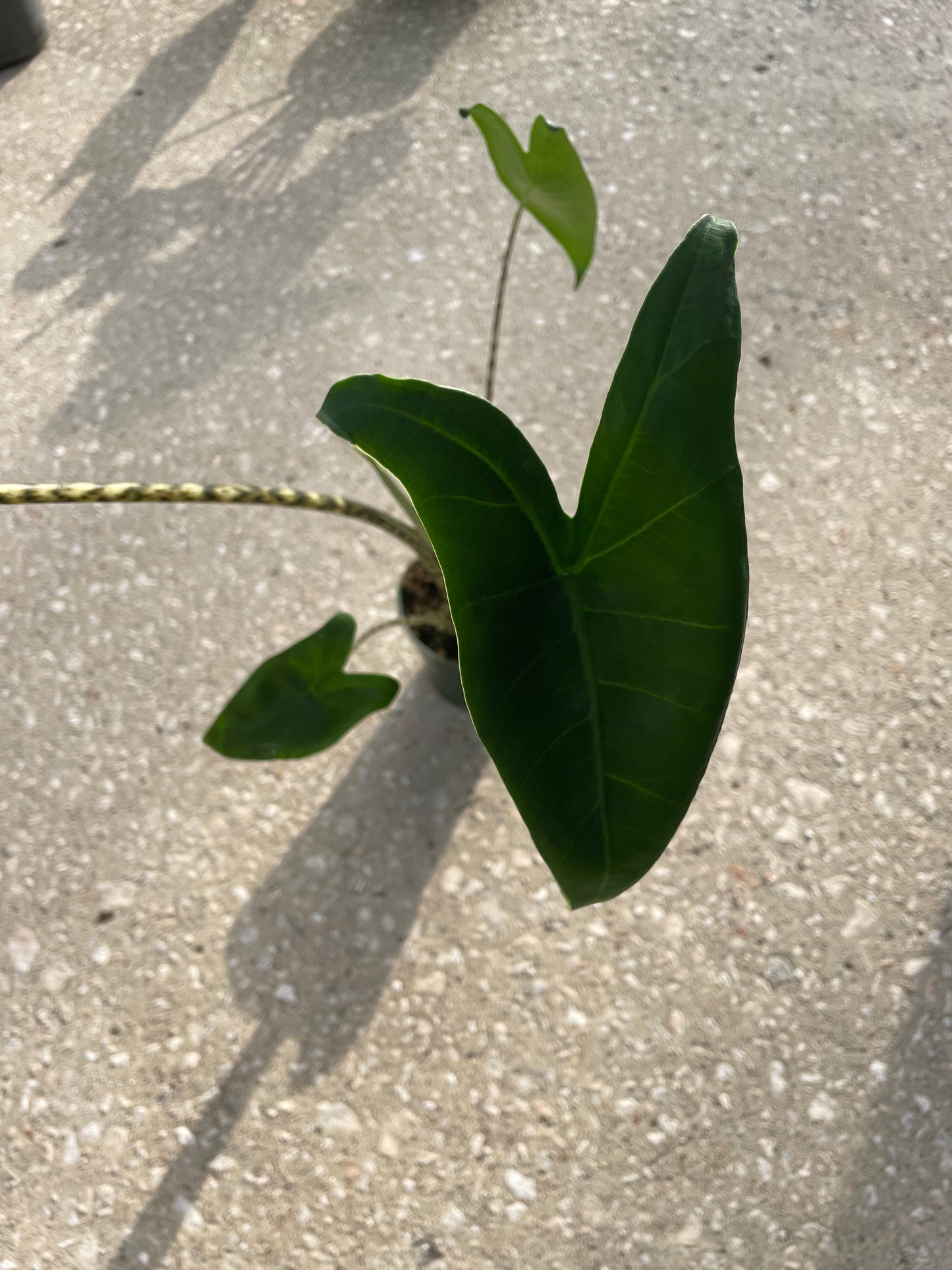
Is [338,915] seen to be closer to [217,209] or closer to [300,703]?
[300,703]

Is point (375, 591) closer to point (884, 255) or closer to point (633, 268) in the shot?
point (633, 268)

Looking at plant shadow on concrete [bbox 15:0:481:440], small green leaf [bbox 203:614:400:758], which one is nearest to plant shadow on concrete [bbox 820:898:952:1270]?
small green leaf [bbox 203:614:400:758]

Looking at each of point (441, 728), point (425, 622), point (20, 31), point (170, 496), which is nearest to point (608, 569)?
point (170, 496)

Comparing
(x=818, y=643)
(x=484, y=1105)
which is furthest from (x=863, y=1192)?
(x=818, y=643)

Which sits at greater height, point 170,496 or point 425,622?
point 170,496

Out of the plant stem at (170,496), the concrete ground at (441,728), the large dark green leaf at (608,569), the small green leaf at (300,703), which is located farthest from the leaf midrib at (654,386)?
the concrete ground at (441,728)

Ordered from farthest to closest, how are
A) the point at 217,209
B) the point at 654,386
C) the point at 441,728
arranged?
the point at 217,209 < the point at 441,728 < the point at 654,386

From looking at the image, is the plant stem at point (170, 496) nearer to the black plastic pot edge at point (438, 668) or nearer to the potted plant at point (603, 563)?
the potted plant at point (603, 563)
